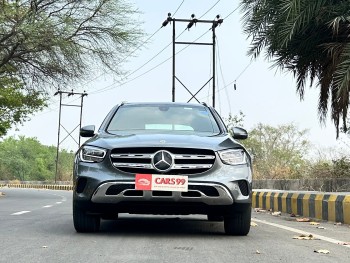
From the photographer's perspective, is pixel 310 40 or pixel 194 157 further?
pixel 310 40

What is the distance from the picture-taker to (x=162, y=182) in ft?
20.8

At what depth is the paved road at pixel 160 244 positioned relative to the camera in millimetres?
5285

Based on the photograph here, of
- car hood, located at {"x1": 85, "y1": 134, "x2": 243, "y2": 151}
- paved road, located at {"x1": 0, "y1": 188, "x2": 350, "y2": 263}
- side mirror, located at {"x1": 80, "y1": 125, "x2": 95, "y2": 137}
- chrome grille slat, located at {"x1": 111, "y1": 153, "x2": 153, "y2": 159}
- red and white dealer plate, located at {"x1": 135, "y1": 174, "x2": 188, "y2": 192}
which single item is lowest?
paved road, located at {"x1": 0, "y1": 188, "x2": 350, "y2": 263}

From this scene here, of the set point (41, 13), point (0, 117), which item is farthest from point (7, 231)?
point (0, 117)

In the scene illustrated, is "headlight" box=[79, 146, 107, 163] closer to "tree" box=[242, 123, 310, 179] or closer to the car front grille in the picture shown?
the car front grille

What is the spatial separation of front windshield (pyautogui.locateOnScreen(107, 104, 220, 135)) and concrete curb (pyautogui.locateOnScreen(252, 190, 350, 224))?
11.1 feet

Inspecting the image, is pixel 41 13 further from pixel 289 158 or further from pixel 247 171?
pixel 289 158

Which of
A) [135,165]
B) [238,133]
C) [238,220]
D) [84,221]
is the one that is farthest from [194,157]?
[84,221]

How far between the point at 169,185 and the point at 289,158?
140ft

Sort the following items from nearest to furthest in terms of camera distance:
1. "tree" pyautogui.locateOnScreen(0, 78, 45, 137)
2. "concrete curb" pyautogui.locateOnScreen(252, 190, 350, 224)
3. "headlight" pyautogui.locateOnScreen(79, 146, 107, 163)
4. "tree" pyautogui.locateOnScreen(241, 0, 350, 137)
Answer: "headlight" pyautogui.locateOnScreen(79, 146, 107, 163)
"concrete curb" pyautogui.locateOnScreen(252, 190, 350, 224)
"tree" pyautogui.locateOnScreen(241, 0, 350, 137)
"tree" pyautogui.locateOnScreen(0, 78, 45, 137)

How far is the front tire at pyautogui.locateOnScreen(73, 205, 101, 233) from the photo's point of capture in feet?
22.3

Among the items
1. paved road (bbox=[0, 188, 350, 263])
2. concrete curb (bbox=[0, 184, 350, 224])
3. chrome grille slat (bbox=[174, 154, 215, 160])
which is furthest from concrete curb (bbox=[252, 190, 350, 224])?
chrome grille slat (bbox=[174, 154, 215, 160])

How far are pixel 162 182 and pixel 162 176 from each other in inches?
2.4

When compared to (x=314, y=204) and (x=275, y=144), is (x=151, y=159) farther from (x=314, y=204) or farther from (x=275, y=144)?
(x=275, y=144)
